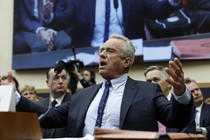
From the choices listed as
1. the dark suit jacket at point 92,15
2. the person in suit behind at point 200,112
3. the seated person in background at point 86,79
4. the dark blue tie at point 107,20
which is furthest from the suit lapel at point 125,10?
the person in suit behind at point 200,112

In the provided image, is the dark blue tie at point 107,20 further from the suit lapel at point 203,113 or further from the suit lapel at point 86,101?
the suit lapel at point 86,101

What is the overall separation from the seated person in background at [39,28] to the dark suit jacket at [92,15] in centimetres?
13

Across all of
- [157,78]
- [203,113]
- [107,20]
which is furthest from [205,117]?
[107,20]

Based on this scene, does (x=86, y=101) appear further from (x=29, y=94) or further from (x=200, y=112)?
(x=29, y=94)

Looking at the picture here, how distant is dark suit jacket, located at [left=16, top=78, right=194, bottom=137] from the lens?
7.06 feet

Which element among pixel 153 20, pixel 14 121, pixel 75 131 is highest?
pixel 153 20

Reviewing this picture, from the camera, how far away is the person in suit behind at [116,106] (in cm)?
221

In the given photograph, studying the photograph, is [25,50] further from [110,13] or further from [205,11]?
[205,11]

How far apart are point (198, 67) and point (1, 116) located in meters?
3.13

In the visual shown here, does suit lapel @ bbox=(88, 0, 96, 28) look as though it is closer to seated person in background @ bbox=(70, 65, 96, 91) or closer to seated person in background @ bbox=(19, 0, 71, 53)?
seated person in background @ bbox=(19, 0, 71, 53)

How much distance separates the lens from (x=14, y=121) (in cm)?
157

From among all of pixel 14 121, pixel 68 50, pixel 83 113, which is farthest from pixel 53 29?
pixel 14 121

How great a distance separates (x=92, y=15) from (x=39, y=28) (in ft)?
2.68

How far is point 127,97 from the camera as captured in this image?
230cm
